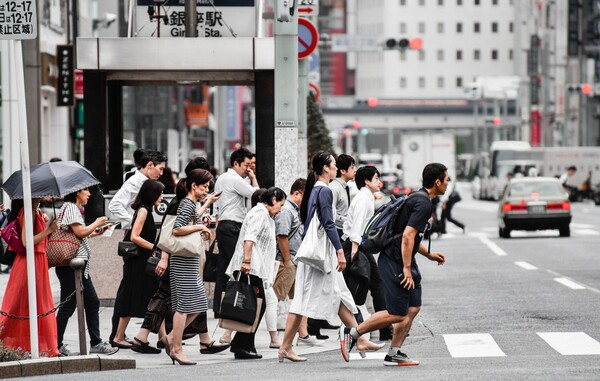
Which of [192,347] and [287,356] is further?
[192,347]

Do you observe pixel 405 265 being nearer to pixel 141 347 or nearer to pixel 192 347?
pixel 141 347

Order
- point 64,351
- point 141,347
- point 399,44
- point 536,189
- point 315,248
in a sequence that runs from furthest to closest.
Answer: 1. point 399,44
2. point 536,189
3. point 141,347
4. point 64,351
5. point 315,248

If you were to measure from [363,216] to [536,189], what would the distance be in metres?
23.3

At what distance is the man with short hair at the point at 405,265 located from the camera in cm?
1162

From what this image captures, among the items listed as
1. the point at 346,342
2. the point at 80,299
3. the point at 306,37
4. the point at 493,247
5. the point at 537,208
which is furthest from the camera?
the point at 537,208

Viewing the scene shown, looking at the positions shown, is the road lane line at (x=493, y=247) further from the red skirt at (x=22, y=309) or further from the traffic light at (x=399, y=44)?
the red skirt at (x=22, y=309)

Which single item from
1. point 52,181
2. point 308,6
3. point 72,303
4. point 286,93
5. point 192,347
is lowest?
point 192,347

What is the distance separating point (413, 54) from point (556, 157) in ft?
316

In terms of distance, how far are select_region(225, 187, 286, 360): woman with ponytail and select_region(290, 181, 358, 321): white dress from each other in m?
0.32

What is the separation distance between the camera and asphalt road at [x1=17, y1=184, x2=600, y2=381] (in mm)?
11484

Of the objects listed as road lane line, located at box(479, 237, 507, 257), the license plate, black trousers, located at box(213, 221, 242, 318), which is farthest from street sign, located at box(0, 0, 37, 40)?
the license plate

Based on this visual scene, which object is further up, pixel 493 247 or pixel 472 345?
pixel 472 345

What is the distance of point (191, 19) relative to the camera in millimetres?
19125

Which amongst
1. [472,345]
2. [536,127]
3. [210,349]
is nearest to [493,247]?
[472,345]
